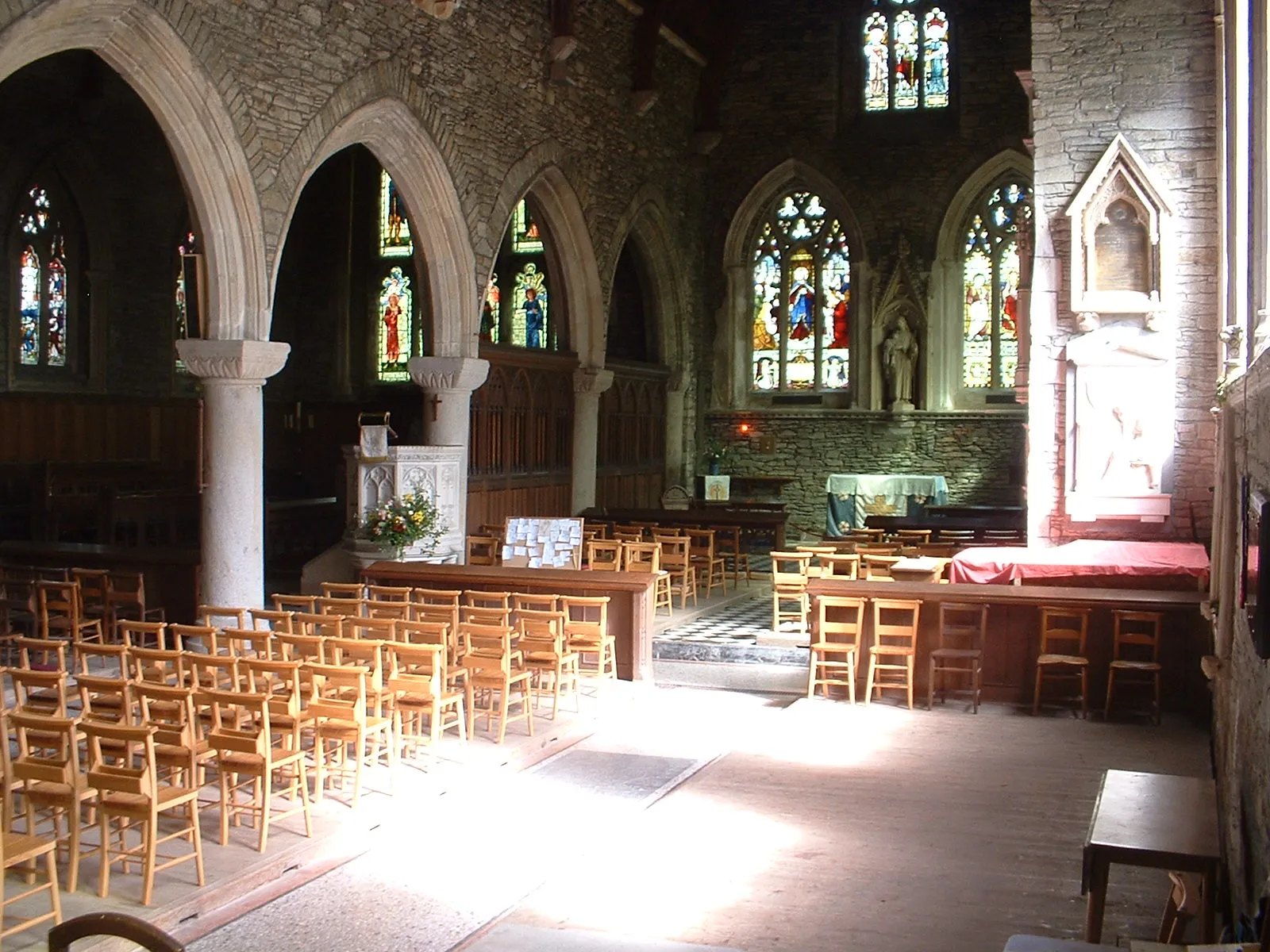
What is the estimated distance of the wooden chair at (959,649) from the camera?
356 inches

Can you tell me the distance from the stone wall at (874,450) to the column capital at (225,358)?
36.5 feet

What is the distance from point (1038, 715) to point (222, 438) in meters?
6.64

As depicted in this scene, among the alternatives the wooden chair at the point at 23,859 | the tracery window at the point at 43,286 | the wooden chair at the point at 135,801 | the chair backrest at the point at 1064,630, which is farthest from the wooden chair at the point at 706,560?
the wooden chair at the point at 23,859

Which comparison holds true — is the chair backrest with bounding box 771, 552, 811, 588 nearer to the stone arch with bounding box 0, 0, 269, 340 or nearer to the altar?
the stone arch with bounding box 0, 0, 269, 340

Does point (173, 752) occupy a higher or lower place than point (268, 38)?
lower

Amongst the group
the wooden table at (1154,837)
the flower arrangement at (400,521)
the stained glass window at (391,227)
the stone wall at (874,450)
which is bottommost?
the wooden table at (1154,837)

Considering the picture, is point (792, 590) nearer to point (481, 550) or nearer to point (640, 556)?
point (640, 556)

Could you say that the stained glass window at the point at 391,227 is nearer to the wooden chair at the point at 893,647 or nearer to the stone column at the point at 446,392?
the stone column at the point at 446,392

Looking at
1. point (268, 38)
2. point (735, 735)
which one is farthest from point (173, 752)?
point (268, 38)

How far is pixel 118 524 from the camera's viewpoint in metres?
14.6

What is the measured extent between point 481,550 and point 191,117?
523 cm

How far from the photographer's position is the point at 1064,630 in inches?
351

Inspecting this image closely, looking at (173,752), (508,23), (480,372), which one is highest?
(508,23)

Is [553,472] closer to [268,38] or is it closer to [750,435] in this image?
[750,435]
